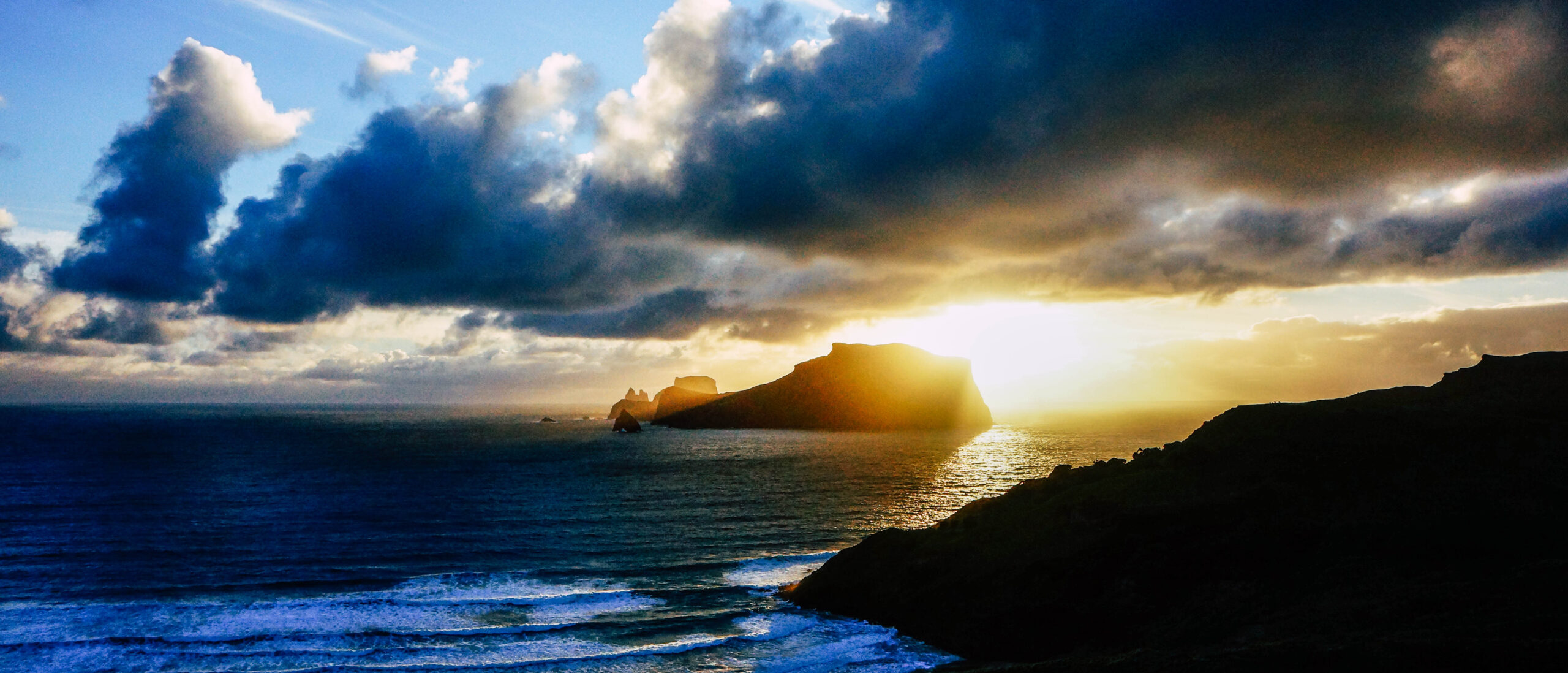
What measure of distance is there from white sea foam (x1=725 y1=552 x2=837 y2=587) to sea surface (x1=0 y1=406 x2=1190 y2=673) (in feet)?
0.59

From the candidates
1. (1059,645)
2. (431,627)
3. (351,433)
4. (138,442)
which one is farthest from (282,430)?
(1059,645)

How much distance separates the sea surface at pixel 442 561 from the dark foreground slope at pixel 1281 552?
3365 millimetres

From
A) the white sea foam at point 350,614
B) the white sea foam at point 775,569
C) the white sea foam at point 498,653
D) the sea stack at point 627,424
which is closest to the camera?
the white sea foam at point 498,653

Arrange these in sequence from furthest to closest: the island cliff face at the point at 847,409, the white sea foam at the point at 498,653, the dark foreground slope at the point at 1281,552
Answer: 1. the island cliff face at the point at 847,409
2. the white sea foam at the point at 498,653
3. the dark foreground slope at the point at 1281,552

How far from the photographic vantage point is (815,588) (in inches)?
1193

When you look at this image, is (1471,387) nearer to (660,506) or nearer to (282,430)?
(660,506)

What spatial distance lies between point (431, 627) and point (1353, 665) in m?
27.8

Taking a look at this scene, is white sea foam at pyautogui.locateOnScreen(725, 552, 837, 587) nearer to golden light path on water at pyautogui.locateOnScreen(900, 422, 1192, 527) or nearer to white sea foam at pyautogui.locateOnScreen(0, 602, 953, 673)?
white sea foam at pyautogui.locateOnScreen(0, 602, 953, 673)

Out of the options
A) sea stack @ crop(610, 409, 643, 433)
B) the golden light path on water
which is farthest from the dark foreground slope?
sea stack @ crop(610, 409, 643, 433)

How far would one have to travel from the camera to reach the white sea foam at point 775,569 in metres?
33.5

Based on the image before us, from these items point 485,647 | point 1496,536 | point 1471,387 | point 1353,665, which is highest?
point 1471,387

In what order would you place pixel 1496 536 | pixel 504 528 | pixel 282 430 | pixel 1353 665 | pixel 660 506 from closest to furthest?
1. pixel 1353 665
2. pixel 1496 536
3. pixel 504 528
4. pixel 660 506
5. pixel 282 430

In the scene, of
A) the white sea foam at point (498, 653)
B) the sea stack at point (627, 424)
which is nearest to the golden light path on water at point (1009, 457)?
the white sea foam at point (498, 653)

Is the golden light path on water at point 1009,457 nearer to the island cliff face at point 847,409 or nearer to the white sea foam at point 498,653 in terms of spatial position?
the island cliff face at point 847,409
